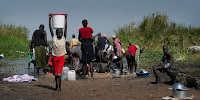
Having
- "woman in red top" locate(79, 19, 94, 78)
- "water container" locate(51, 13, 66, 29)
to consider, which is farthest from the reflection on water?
"water container" locate(51, 13, 66, 29)

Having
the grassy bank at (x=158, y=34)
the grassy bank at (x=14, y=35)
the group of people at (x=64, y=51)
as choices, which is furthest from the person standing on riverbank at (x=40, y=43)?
the grassy bank at (x=14, y=35)

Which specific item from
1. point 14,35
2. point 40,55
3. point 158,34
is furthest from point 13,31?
point 40,55

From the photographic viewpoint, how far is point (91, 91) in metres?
8.20

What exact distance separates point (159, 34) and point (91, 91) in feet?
72.2

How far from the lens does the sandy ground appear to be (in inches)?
288

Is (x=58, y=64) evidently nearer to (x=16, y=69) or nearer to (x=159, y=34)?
(x=16, y=69)

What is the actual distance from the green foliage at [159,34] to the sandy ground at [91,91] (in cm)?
1851

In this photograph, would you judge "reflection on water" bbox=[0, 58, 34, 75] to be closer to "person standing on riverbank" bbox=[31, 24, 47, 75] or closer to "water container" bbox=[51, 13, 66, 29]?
"person standing on riverbank" bbox=[31, 24, 47, 75]

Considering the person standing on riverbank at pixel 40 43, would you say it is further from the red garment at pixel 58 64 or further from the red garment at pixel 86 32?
the red garment at pixel 58 64

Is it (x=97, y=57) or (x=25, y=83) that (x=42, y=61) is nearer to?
(x=25, y=83)

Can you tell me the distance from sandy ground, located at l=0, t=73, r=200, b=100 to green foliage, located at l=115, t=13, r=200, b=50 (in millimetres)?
18513

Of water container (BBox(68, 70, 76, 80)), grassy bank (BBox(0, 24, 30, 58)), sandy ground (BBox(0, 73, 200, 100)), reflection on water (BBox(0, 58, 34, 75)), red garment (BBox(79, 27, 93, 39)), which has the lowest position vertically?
sandy ground (BBox(0, 73, 200, 100))

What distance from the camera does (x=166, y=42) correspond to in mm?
28656

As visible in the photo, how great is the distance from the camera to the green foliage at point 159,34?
27797mm
